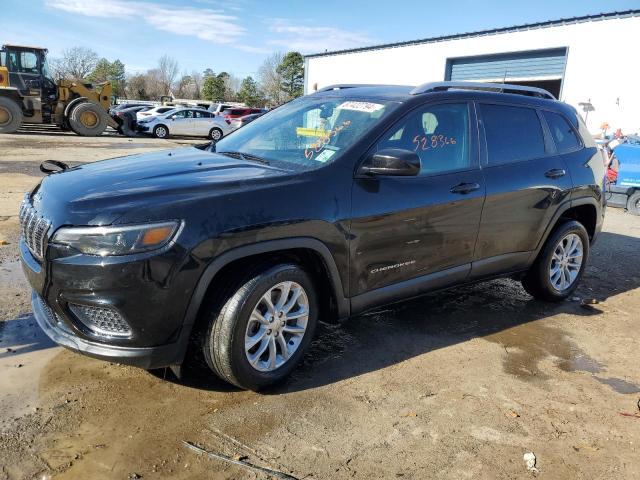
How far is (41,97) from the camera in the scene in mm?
22031

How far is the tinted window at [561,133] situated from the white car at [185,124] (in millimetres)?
21320

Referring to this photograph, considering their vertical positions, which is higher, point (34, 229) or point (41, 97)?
point (41, 97)

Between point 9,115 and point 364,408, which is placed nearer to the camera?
point 364,408

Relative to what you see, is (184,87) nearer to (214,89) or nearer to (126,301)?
(214,89)

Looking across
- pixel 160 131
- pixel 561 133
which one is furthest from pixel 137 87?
pixel 561 133

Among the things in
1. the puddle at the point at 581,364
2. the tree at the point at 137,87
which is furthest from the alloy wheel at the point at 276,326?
the tree at the point at 137,87

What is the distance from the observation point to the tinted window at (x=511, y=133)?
170 inches

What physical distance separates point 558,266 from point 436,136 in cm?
204

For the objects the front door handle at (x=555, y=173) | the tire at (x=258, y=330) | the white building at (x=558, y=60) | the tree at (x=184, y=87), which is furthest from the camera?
the tree at (x=184, y=87)

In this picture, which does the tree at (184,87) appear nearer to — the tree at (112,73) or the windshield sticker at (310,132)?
the tree at (112,73)

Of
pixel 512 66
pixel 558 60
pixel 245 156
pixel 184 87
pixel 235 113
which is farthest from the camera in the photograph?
pixel 184 87

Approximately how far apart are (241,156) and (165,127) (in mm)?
23242

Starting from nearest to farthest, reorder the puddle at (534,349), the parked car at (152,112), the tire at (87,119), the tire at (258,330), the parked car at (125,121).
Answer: the tire at (258,330) → the puddle at (534,349) → the tire at (87,119) → the parked car at (125,121) → the parked car at (152,112)

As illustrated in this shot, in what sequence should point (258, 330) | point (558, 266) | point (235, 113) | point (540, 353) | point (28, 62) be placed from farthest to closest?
point (235, 113) → point (28, 62) → point (558, 266) → point (540, 353) → point (258, 330)
